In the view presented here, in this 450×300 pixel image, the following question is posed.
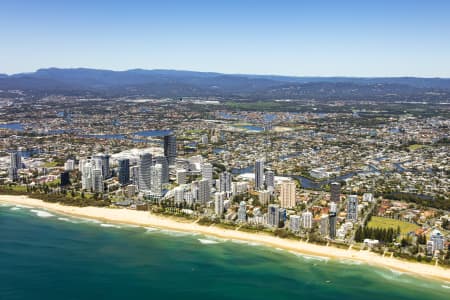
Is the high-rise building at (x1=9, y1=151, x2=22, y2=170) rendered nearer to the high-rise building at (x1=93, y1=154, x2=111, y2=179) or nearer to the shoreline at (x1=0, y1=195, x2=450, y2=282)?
the shoreline at (x1=0, y1=195, x2=450, y2=282)

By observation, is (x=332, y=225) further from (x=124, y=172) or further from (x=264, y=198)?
(x=124, y=172)

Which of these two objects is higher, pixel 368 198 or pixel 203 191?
pixel 203 191

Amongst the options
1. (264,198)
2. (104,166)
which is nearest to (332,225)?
(264,198)

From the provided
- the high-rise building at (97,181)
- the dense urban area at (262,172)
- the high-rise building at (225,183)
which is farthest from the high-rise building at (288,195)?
the high-rise building at (97,181)

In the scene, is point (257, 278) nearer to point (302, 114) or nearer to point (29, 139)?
point (29, 139)

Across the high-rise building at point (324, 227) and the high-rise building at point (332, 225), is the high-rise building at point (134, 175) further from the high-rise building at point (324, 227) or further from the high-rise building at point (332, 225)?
the high-rise building at point (332, 225)

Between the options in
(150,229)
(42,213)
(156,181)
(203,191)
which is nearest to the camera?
(150,229)

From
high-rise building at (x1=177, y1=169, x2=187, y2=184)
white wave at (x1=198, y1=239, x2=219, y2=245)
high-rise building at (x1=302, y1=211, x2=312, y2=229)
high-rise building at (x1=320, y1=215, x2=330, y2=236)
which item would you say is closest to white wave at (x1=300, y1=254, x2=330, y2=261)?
high-rise building at (x1=320, y1=215, x2=330, y2=236)
